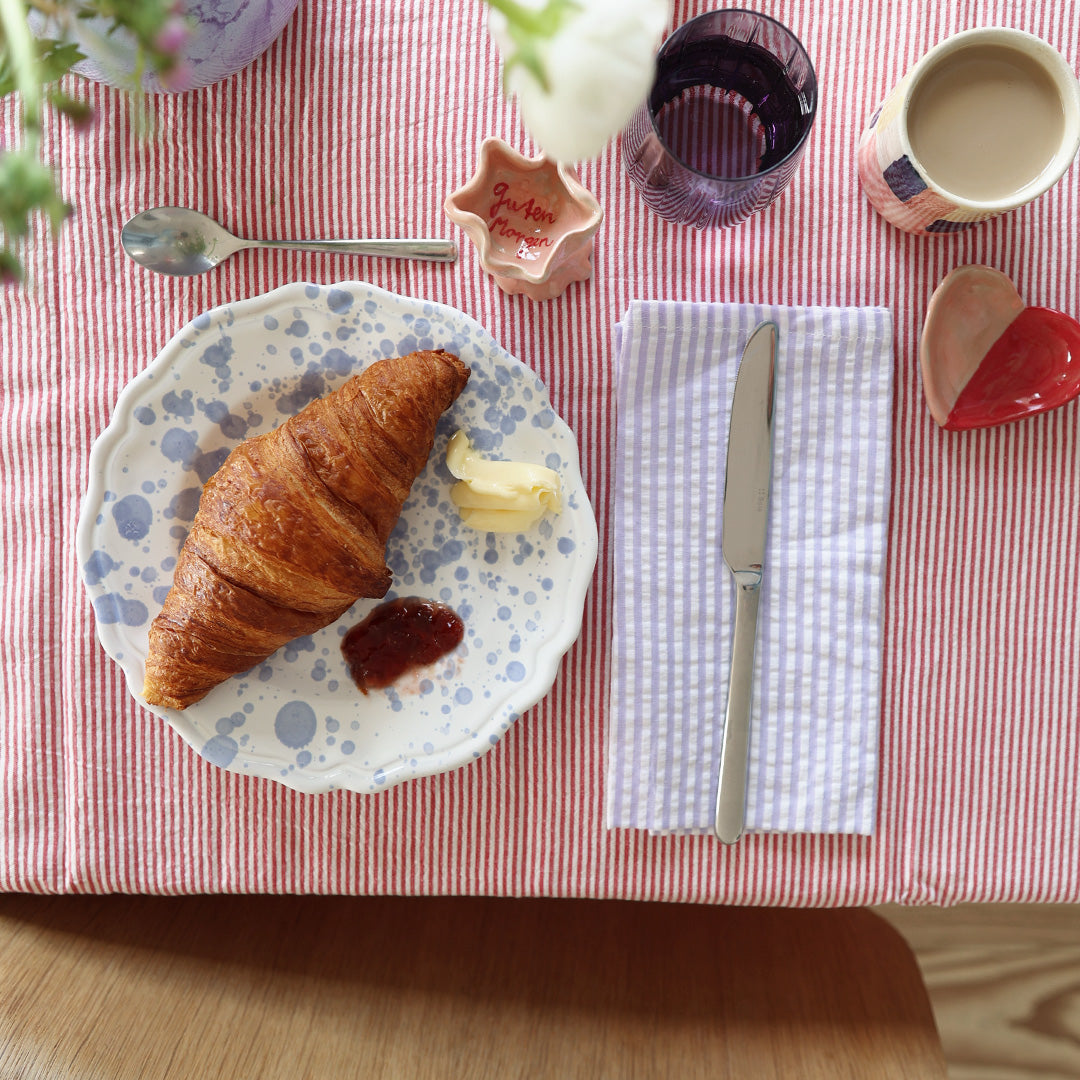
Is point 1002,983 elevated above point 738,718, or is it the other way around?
point 738,718

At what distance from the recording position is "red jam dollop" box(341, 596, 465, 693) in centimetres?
92

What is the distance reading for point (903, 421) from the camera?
0.96 metres

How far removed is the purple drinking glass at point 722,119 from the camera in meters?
0.81

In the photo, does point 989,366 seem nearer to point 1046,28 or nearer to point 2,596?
point 1046,28

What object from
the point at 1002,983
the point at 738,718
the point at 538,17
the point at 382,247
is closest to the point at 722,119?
the point at 382,247

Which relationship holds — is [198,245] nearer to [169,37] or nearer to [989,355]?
[169,37]

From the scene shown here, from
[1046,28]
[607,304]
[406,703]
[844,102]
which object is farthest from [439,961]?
[1046,28]

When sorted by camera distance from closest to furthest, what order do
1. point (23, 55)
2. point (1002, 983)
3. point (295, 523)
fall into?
1. point (23, 55)
2. point (295, 523)
3. point (1002, 983)

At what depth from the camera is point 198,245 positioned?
3.05ft

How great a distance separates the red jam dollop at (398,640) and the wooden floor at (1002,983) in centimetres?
95

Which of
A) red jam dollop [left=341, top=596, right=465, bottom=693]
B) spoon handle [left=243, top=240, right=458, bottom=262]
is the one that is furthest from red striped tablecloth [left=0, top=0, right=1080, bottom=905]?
red jam dollop [left=341, top=596, right=465, bottom=693]

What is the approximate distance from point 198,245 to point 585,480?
503 mm

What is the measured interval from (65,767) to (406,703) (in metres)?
0.41

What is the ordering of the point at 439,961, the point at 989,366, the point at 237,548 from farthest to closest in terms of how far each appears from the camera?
the point at 439,961 → the point at 989,366 → the point at 237,548
